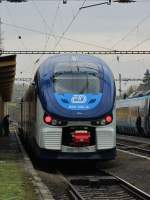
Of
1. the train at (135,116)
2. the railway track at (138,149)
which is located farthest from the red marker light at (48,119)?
the train at (135,116)

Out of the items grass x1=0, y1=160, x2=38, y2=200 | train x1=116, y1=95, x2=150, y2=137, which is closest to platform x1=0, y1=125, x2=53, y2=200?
grass x1=0, y1=160, x2=38, y2=200

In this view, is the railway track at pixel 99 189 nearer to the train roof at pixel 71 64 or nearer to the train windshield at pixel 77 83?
the train windshield at pixel 77 83

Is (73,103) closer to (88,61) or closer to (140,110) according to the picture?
(88,61)

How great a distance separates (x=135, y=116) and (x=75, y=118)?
107 ft

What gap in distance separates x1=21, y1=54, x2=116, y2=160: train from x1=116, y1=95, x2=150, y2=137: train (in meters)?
25.2

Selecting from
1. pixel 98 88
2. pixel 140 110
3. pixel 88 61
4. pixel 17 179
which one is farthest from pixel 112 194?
pixel 140 110

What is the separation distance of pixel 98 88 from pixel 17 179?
14.1 feet

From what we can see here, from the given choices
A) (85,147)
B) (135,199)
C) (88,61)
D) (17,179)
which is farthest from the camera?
(88,61)

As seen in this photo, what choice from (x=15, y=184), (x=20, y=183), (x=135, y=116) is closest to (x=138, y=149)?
(x=20, y=183)

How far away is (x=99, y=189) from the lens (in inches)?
573

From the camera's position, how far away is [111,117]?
58.2ft

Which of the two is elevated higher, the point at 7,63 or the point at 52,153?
the point at 7,63

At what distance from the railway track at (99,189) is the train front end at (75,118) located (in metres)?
0.73

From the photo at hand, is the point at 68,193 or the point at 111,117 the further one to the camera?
the point at 111,117
